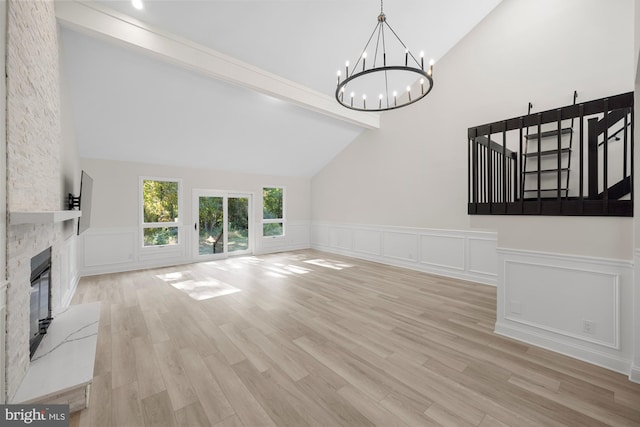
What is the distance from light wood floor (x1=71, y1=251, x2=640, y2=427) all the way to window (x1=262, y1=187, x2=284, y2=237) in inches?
160

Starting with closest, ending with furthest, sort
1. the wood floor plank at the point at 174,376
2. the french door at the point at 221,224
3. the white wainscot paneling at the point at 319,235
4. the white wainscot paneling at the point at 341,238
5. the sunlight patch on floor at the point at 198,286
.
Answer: the wood floor plank at the point at 174,376, the sunlight patch on floor at the point at 198,286, the french door at the point at 221,224, the white wainscot paneling at the point at 341,238, the white wainscot paneling at the point at 319,235

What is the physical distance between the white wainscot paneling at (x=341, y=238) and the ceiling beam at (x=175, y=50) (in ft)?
11.9

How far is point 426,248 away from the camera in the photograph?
5660 mm

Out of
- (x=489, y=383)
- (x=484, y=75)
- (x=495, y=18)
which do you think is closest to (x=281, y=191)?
(x=484, y=75)

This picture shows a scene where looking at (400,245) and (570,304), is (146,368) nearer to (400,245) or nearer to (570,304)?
(570,304)

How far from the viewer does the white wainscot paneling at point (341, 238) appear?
7.52 metres

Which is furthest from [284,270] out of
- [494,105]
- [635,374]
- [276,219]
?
[494,105]

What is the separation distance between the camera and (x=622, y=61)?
355cm

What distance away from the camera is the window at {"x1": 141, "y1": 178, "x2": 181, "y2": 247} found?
610 cm

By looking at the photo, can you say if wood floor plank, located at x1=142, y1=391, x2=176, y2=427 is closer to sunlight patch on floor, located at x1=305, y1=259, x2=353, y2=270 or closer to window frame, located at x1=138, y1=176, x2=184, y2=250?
sunlight patch on floor, located at x1=305, y1=259, x2=353, y2=270

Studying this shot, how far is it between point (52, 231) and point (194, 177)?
164 inches

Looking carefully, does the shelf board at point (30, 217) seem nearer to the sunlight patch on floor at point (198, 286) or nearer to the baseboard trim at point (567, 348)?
the sunlight patch on floor at point (198, 286)

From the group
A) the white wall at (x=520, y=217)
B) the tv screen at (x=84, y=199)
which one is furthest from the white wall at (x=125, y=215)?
the white wall at (x=520, y=217)

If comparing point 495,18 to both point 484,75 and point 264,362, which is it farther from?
point 264,362
